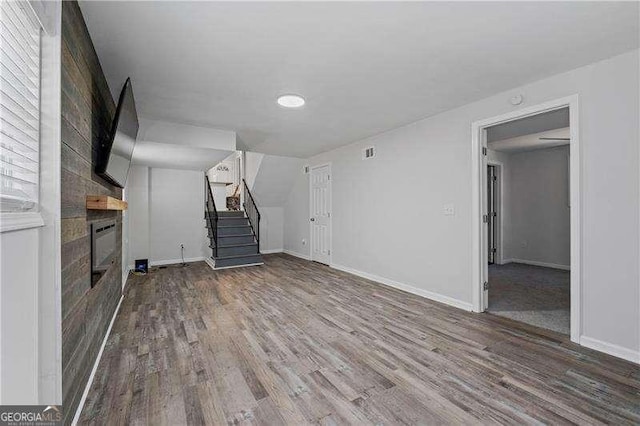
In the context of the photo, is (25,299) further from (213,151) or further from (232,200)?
(232,200)

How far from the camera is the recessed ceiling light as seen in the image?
9.77 feet

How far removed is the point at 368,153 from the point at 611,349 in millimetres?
3520

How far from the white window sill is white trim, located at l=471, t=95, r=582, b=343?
11.6 ft

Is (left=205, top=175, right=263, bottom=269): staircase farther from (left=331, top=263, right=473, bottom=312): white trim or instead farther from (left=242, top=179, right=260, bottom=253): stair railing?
(left=331, top=263, right=473, bottom=312): white trim

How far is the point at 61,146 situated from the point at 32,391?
1094 mm

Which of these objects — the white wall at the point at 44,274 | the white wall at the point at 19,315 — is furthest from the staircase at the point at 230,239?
the white wall at the point at 19,315

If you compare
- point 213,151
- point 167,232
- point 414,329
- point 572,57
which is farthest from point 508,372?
point 167,232

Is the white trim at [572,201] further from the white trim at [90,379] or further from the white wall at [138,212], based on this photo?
the white wall at [138,212]

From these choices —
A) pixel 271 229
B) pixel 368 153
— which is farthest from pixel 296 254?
pixel 368 153

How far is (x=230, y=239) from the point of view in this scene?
19.5 feet

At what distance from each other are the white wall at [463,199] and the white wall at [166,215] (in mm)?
2828

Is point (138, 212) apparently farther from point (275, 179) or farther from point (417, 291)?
point (417, 291)

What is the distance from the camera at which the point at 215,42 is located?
2.01m

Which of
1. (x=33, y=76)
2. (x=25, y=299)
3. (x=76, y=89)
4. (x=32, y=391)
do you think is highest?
(x=76, y=89)
